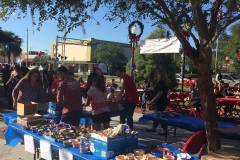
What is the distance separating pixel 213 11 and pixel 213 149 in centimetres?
175

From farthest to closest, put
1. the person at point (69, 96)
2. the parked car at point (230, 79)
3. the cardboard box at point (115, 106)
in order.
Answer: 1. the parked car at point (230, 79)
2. the cardboard box at point (115, 106)
3. the person at point (69, 96)

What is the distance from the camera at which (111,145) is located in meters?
3.14

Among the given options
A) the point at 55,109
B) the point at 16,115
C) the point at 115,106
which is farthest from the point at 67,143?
the point at 115,106

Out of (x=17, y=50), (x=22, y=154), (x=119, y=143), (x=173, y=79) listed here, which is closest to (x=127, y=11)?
(x=119, y=143)

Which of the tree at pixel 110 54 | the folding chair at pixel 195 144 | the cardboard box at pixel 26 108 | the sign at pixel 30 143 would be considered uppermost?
the tree at pixel 110 54

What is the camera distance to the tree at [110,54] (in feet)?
191

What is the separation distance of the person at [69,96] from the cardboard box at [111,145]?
1602 mm

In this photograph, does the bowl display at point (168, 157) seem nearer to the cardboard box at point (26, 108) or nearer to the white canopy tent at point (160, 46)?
the cardboard box at point (26, 108)

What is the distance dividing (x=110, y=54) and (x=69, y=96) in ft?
177

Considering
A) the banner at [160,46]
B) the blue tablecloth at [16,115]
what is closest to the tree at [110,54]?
the banner at [160,46]

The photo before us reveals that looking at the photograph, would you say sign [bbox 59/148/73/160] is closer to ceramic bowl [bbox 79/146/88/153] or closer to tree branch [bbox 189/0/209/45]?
ceramic bowl [bbox 79/146/88/153]

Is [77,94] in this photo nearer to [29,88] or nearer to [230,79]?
[29,88]

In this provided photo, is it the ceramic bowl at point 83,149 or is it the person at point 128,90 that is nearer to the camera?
the ceramic bowl at point 83,149

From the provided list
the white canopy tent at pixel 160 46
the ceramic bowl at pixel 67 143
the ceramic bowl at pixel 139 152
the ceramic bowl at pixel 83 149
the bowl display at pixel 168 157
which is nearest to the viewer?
the bowl display at pixel 168 157
